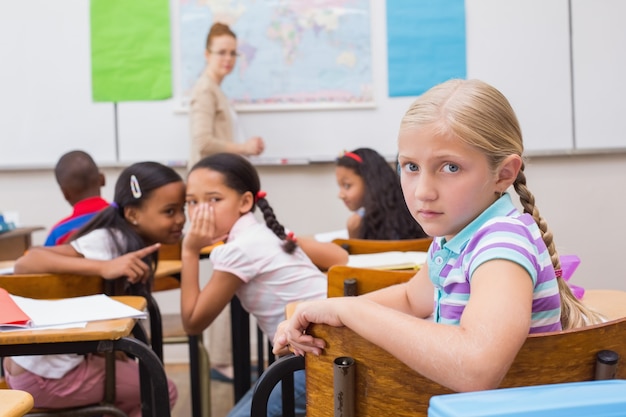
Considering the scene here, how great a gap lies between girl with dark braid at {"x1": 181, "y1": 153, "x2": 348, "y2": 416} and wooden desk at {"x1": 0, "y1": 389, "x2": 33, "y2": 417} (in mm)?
884

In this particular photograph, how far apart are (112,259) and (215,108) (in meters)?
1.85

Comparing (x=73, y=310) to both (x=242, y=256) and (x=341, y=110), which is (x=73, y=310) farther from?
(x=341, y=110)

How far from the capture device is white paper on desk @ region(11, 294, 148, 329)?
1385 mm

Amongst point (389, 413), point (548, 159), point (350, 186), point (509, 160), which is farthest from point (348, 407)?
point (548, 159)

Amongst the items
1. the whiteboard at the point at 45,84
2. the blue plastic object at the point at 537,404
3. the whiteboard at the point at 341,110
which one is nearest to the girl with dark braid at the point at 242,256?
the blue plastic object at the point at 537,404

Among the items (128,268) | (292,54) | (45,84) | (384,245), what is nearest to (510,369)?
(128,268)

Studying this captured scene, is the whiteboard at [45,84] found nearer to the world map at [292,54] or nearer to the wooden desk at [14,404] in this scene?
the world map at [292,54]

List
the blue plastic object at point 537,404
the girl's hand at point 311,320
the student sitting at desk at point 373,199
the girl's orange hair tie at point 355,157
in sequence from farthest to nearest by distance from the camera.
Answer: the girl's orange hair tie at point 355,157 → the student sitting at desk at point 373,199 → the girl's hand at point 311,320 → the blue plastic object at point 537,404

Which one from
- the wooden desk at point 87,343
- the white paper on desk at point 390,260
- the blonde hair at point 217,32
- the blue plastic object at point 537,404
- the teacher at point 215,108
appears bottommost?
the wooden desk at point 87,343

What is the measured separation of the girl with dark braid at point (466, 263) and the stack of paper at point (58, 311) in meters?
0.55

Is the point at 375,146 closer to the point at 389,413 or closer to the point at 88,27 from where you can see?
the point at 88,27

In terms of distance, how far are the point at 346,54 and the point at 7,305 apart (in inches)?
111

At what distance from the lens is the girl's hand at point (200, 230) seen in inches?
75.9

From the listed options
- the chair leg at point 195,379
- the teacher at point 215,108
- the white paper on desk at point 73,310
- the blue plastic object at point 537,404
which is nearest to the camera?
the blue plastic object at point 537,404
